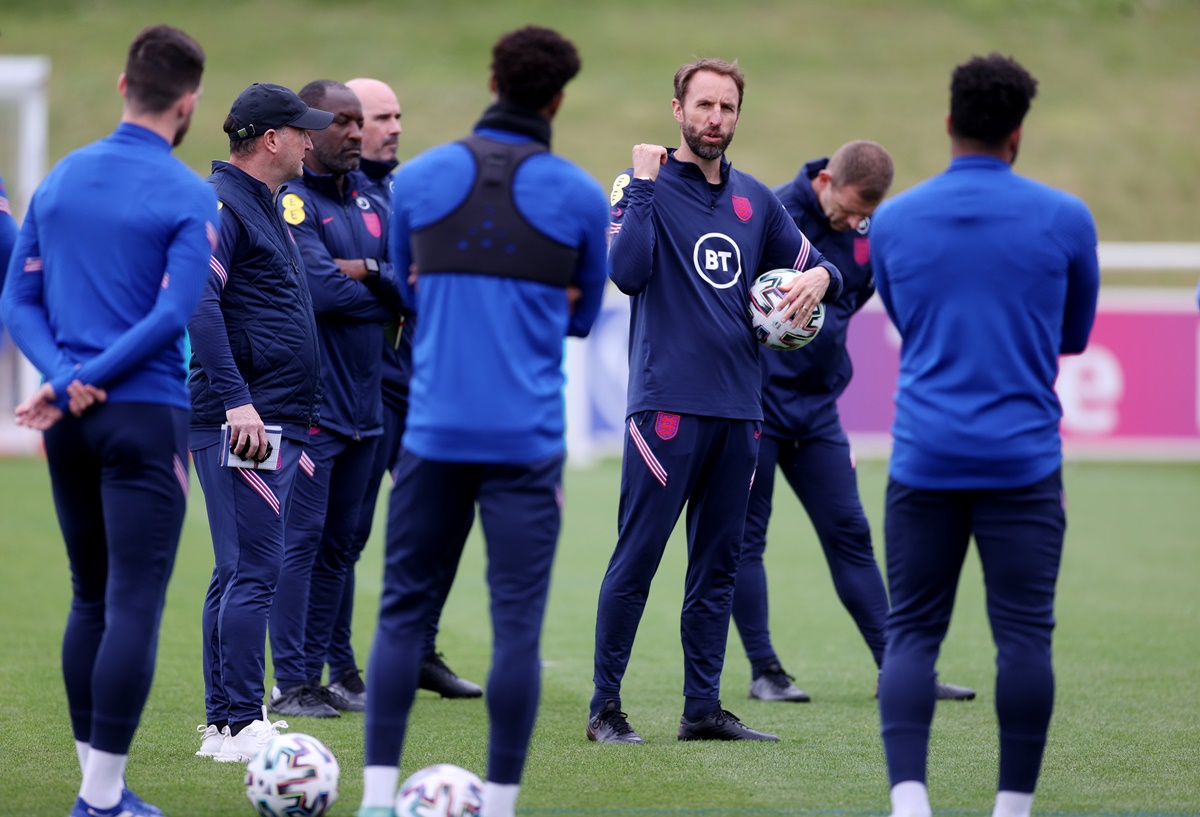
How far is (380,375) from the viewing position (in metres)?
6.67

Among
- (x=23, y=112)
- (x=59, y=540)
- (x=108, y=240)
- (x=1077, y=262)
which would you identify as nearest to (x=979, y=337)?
(x=1077, y=262)

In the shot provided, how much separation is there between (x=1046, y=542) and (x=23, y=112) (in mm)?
15309

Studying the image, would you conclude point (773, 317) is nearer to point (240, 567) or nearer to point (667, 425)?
point (667, 425)

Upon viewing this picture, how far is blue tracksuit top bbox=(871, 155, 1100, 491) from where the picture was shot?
4137mm

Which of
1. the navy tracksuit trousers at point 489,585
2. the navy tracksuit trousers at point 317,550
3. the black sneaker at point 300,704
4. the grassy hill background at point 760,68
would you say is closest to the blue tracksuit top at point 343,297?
the navy tracksuit trousers at point 317,550

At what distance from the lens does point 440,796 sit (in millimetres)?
4152

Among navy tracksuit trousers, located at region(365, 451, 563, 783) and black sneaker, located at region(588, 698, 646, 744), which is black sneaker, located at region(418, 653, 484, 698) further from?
navy tracksuit trousers, located at region(365, 451, 563, 783)

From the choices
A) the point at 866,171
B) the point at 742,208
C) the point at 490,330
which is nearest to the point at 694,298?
the point at 742,208

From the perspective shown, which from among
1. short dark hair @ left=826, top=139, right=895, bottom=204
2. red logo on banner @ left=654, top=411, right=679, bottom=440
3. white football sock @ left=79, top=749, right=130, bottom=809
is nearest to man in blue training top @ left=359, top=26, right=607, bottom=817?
white football sock @ left=79, top=749, right=130, bottom=809

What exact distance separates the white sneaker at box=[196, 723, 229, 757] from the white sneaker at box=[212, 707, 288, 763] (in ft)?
0.15

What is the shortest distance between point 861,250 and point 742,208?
1.34 metres

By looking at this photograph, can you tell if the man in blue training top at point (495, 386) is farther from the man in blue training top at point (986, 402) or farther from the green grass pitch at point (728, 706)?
the man in blue training top at point (986, 402)

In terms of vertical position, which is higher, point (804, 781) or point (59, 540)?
point (804, 781)

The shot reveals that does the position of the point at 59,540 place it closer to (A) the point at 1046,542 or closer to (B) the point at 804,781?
(B) the point at 804,781
